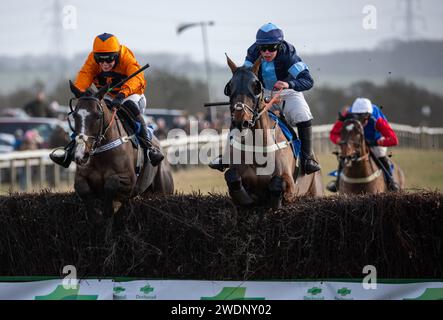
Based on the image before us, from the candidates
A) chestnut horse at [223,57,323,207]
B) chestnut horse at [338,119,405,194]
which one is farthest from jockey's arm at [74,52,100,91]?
chestnut horse at [338,119,405,194]

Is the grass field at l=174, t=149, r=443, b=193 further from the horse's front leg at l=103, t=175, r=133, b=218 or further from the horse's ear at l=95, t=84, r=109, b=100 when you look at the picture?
the horse's ear at l=95, t=84, r=109, b=100

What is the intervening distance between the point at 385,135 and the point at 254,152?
4298 mm

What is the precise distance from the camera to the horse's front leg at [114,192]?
8.09m

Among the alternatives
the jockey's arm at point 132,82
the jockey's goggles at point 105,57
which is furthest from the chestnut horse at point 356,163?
the jockey's goggles at point 105,57

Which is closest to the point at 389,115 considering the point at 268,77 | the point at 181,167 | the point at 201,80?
the point at 201,80

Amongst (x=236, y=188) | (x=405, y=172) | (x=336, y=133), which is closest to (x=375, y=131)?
(x=336, y=133)

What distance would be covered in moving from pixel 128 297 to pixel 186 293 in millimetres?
553

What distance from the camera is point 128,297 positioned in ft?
26.0

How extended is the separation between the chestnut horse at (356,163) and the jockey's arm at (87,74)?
3.90 meters

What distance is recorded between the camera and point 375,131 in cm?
1188

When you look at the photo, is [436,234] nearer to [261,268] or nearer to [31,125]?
[261,268]

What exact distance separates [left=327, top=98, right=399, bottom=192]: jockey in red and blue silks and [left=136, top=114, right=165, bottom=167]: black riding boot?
11.4 ft

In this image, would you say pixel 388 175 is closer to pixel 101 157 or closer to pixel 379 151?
pixel 379 151

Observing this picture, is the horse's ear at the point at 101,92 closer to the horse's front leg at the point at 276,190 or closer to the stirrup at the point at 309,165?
the horse's front leg at the point at 276,190
